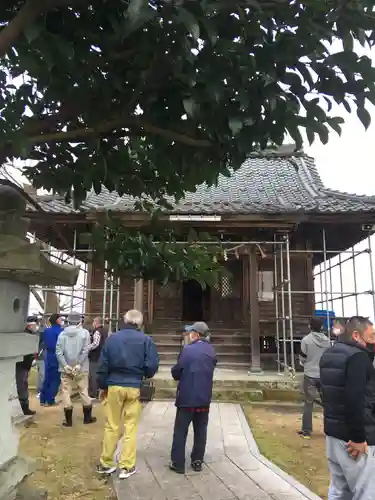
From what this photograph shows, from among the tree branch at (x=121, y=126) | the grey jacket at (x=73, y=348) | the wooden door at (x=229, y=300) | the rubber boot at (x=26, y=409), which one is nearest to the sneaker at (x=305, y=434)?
the grey jacket at (x=73, y=348)

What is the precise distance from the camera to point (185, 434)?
5246 millimetres

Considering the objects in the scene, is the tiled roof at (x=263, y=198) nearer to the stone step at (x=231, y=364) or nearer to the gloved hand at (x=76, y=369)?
the gloved hand at (x=76, y=369)

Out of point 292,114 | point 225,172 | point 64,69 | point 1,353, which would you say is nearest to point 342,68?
point 292,114

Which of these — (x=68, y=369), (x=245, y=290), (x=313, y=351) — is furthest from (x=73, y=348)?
(x=245, y=290)

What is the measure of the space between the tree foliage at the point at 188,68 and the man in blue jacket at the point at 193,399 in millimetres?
3368

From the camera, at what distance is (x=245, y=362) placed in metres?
11.6

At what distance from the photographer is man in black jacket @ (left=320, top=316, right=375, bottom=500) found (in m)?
3.25

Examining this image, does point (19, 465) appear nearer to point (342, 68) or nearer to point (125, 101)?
point (125, 101)

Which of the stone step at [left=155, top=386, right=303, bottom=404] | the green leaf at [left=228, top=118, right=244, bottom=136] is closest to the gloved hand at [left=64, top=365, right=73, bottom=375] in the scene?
the stone step at [left=155, top=386, right=303, bottom=404]

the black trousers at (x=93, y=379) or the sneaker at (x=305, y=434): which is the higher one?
the black trousers at (x=93, y=379)

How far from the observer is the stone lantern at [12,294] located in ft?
8.00

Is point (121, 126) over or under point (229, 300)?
over

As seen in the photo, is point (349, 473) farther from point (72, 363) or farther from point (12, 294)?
point (72, 363)

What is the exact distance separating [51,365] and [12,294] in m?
6.46
